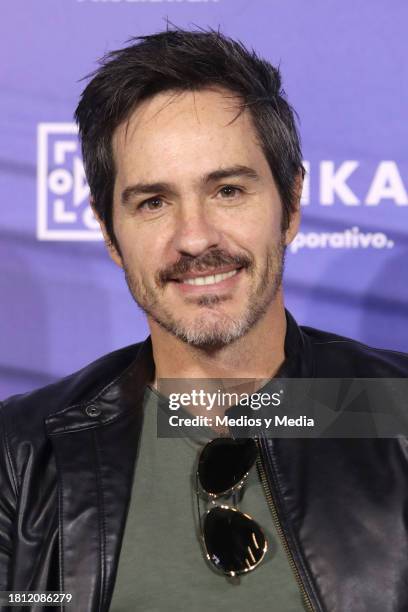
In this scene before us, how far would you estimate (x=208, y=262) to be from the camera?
5.08 feet

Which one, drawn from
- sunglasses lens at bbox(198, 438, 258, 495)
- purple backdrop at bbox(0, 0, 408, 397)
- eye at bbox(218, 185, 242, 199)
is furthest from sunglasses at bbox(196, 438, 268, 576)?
purple backdrop at bbox(0, 0, 408, 397)

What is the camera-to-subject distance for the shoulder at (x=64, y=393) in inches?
66.5

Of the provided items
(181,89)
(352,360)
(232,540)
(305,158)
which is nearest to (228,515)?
(232,540)

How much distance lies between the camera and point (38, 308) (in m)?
2.07

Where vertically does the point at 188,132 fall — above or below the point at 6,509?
above

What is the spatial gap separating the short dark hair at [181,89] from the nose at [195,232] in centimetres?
20

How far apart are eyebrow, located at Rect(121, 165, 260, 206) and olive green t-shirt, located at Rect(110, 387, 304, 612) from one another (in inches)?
16.6

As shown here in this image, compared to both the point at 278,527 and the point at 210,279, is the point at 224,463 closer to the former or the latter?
the point at 278,527

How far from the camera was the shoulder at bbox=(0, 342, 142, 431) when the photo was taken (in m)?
1.69

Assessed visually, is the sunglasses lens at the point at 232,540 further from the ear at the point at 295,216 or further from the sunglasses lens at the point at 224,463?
the ear at the point at 295,216

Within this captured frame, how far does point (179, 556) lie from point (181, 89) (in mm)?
785

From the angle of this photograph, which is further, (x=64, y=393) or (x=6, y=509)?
(x=64, y=393)

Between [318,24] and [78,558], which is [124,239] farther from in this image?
[318,24]

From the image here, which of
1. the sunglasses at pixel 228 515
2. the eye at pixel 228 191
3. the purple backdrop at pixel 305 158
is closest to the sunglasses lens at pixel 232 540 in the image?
the sunglasses at pixel 228 515
